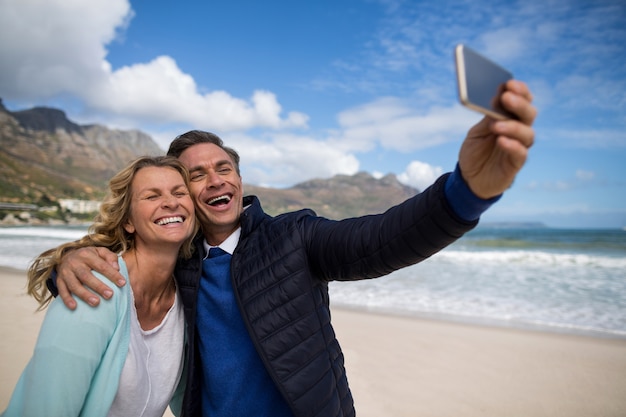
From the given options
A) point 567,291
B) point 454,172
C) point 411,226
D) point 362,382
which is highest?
point 454,172

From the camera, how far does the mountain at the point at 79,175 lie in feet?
246

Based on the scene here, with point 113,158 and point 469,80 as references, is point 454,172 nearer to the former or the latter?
point 469,80

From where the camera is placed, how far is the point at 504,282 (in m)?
13.1

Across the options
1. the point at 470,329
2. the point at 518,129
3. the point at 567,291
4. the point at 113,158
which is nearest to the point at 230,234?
the point at 518,129

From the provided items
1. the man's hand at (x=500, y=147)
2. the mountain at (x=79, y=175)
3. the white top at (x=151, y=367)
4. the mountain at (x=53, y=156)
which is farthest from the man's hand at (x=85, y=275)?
the mountain at (x=53, y=156)

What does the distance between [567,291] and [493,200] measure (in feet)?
42.0

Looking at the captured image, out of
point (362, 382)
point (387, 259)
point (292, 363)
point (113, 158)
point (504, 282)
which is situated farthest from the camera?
point (113, 158)

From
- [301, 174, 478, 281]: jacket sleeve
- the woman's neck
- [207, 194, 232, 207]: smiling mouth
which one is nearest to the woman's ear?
the woman's neck

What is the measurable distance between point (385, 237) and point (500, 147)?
2.32 ft

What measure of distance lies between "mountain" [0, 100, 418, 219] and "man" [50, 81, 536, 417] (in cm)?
4016

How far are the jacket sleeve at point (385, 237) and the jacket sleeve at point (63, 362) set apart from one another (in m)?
0.99

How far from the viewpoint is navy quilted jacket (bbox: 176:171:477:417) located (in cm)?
161

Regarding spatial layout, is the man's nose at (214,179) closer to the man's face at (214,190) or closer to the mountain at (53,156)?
the man's face at (214,190)

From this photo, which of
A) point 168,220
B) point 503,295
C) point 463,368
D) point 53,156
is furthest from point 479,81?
point 53,156
